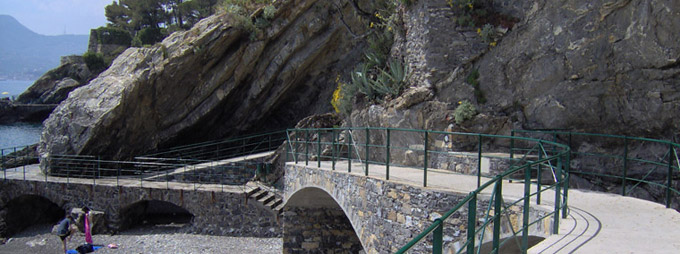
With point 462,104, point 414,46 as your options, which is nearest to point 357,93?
point 414,46

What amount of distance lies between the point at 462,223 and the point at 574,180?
15.0ft

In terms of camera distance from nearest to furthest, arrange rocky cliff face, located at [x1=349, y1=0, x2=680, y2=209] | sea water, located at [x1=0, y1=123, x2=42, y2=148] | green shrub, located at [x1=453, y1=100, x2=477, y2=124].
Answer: rocky cliff face, located at [x1=349, y1=0, x2=680, y2=209]
green shrub, located at [x1=453, y1=100, x2=477, y2=124]
sea water, located at [x1=0, y1=123, x2=42, y2=148]

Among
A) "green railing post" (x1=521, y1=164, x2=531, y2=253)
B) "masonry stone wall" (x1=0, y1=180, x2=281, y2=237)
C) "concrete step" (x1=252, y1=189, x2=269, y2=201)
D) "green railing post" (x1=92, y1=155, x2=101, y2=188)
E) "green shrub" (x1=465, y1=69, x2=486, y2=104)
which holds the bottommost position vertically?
"masonry stone wall" (x1=0, y1=180, x2=281, y2=237)

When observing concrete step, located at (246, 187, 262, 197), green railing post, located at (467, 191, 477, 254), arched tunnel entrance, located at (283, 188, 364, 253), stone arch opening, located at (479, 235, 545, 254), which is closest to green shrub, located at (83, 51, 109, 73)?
concrete step, located at (246, 187, 262, 197)

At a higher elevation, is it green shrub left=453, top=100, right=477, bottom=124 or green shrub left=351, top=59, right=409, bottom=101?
green shrub left=351, top=59, right=409, bottom=101

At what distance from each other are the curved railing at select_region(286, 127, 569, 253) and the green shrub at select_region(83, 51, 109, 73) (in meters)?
29.2

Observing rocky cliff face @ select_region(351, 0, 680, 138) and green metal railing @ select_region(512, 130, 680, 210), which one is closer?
rocky cliff face @ select_region(351, 0, 680, 138)

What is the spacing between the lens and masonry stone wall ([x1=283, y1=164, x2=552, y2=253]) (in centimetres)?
571

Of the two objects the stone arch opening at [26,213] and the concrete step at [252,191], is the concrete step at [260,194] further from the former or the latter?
the stone arch opening at [26,213]

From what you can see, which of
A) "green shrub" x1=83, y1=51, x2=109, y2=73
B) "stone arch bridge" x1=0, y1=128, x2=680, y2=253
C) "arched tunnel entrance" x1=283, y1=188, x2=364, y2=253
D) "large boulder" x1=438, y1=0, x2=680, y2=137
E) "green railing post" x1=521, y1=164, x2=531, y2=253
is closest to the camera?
"green railing post" x1=521, y1=164, x2=531, y2=253

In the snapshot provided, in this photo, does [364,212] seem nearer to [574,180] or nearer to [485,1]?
[574,180]

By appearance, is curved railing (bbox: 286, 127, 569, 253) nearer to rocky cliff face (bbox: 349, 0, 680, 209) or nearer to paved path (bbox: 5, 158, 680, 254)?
paved path (bbox: 5, 158, 680, 254)

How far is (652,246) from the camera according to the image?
3938mm

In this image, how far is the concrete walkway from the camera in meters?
3.94
